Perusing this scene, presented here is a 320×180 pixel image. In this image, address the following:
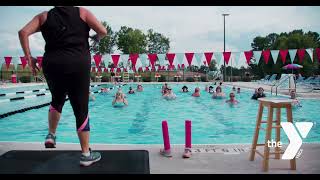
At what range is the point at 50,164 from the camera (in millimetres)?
3641

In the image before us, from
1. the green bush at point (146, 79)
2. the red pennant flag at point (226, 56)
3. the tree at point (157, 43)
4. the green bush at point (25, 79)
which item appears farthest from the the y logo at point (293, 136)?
the green bush at point (146, 79)

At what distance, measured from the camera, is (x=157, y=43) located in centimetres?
1591

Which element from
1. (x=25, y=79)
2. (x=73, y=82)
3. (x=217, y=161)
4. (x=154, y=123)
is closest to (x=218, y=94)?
(x=154, y=123)

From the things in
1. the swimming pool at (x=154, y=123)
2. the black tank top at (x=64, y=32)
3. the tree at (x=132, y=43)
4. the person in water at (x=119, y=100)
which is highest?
the tree at (x=132, y=43)

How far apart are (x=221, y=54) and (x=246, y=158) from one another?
35.1 feet

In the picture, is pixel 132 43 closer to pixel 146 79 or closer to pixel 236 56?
pixel 236 56

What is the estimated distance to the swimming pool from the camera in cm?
786

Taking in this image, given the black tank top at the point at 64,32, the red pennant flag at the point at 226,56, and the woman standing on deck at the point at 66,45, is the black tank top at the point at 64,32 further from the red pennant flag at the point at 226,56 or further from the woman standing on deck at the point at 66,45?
the red pennant flag at the point at 226,56

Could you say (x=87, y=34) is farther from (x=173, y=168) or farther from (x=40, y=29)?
(x=173, y=168)

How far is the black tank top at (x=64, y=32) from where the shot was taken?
130 inches

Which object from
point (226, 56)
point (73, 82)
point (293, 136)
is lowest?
point (293, 136)

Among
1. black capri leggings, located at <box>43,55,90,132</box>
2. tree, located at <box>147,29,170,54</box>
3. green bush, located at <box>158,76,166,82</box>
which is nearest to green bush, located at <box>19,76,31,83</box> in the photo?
green bush, located at <box>158,76,166,82</box>

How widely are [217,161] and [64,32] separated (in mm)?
2194

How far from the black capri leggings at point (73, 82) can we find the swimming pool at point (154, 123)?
13.0 feet
